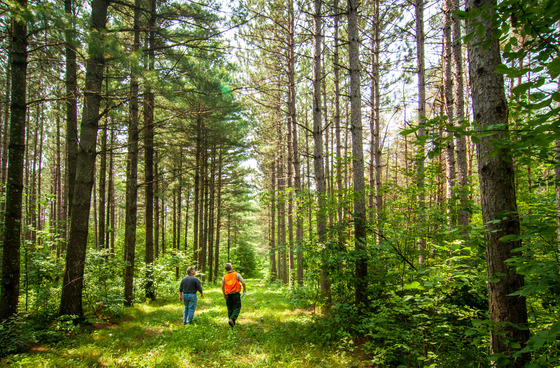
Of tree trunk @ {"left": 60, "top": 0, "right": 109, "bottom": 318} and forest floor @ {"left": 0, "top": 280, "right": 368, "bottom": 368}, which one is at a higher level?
tree trunk @ {"left": 60, "top": 0, "right": 109, "bottom": 318}

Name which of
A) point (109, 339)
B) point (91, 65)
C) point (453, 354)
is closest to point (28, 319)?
point (109, 339)

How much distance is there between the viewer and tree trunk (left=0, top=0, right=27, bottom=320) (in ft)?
15.8

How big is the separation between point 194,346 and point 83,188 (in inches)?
165

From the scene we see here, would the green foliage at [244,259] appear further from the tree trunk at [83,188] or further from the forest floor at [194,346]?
the tree trunk at [83,188]

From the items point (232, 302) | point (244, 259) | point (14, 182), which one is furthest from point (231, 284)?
point (244, 259)

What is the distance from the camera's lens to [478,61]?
2389mm

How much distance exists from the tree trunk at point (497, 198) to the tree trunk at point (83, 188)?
6.77 meters

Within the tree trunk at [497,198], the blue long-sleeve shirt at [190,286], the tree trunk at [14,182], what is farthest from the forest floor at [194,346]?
the tree trunk at [497,198]

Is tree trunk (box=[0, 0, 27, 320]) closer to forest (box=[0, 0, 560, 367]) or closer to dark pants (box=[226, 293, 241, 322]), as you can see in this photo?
forest (box=[0, 0, 560, 367])

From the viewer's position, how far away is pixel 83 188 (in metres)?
5.99

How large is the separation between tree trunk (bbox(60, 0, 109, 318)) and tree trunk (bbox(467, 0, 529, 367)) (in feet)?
22.2

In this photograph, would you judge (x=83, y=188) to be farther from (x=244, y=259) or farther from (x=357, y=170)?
(x=244, y=259)

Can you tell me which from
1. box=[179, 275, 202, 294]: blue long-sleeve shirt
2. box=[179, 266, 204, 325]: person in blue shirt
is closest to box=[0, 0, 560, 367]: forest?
box=[179, 266, 204, 325]: person in blue shirt

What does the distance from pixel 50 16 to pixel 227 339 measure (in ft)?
22.5
